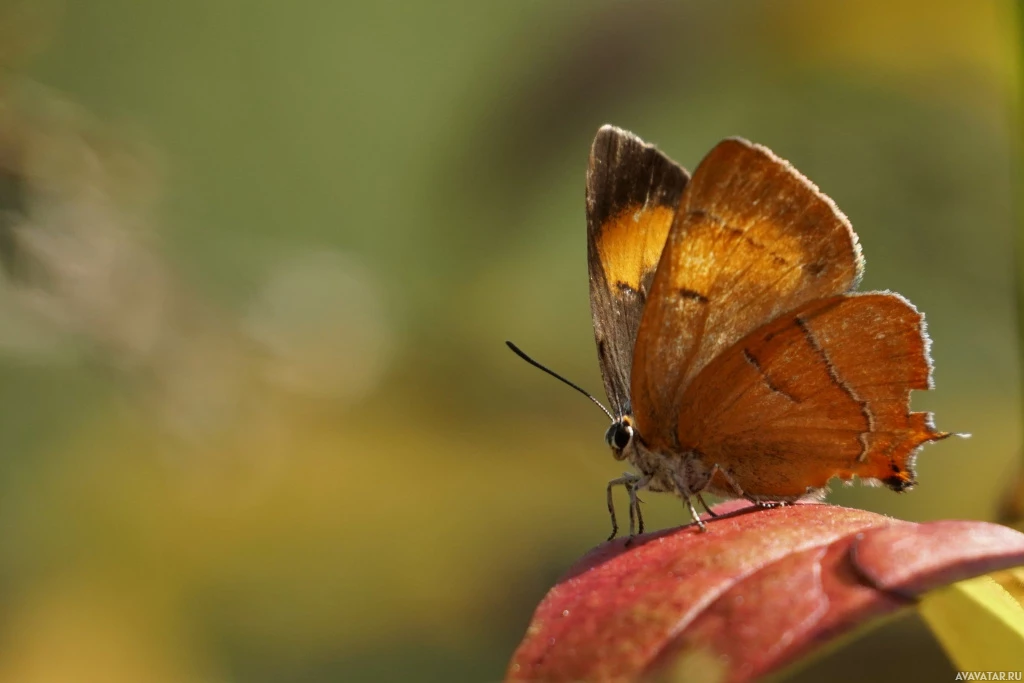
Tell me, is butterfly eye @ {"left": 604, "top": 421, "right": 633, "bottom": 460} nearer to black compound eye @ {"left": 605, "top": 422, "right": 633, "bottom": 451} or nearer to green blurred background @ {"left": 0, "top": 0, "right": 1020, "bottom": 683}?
black compound eye @ {"left": 605, "top": 422, "right": 633, "bottom": 451}

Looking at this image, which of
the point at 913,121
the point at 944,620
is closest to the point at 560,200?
the point at 913,121

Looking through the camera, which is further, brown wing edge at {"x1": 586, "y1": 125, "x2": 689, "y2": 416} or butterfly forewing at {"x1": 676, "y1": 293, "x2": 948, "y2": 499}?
brown wing edge at {"x1": 586, "y1": 125, "x2": 689, "y2": 416}

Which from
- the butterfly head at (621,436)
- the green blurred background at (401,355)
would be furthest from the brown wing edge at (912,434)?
the green blurred background at (401,355)

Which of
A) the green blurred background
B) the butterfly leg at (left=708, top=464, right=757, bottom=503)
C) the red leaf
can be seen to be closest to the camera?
the red leaf

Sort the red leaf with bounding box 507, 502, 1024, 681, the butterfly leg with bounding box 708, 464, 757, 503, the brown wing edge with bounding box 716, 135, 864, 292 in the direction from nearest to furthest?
the red leaf with bounding box 507, 502, 1024, 681
the brown wing edge with bounding box 716, 135, 864, 292
the butterfly leg with bounding box 708, 464, 757, 503

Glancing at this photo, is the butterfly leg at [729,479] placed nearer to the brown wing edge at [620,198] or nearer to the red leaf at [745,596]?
the brown wing edge at [620,198]

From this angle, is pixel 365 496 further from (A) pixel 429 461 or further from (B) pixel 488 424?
(B) pixel 488 424

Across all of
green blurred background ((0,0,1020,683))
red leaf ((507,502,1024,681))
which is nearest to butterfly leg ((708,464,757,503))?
red leaf ((507,502,1024,681))

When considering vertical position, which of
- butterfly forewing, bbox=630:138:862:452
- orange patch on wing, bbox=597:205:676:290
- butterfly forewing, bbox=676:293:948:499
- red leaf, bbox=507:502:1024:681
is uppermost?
orange patch on wing, bbox=597:205:676:290
